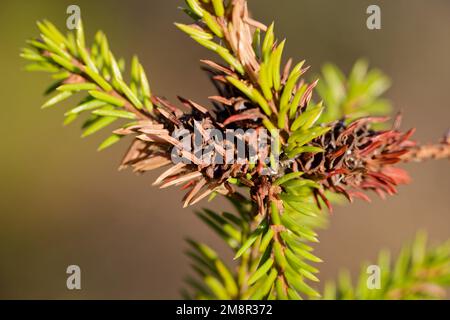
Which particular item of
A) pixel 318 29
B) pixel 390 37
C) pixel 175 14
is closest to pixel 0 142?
pixel 175 14

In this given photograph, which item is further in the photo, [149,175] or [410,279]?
[149,175]

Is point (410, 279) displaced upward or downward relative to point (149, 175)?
downward

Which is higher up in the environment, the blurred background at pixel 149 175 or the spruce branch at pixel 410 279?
the blurred background at pixel 149 175

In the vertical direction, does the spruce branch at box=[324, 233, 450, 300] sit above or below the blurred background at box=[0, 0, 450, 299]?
below

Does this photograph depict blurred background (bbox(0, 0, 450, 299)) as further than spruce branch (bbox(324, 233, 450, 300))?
Yes

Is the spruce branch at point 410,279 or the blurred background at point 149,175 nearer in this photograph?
the spruce branch at point 410,279
